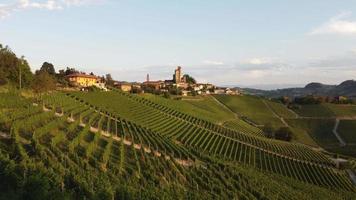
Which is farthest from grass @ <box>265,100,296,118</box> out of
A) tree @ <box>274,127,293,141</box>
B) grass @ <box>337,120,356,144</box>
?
tree @ <box>274,127,293,141</box>

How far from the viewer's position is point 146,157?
1629 inches

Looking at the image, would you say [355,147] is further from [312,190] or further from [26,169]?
[26,169]

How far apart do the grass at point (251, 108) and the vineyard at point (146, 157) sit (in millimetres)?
37854

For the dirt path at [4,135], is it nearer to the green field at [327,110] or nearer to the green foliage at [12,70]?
the green foliage at [12,70]

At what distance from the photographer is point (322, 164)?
225 ft

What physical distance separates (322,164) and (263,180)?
1023 inches

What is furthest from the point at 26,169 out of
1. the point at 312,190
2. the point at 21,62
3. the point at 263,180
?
the point at 21,62

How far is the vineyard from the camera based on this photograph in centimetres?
2961

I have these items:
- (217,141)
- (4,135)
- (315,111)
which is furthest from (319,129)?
(4,135)

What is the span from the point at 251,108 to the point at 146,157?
94.8m

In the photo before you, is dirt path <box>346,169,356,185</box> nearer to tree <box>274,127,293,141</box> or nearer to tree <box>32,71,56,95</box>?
tree <box>274,127,293,141</box>

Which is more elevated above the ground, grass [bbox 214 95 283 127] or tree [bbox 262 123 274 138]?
grass [bbox 214 95 283 127]

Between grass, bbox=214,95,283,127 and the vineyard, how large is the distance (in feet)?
124

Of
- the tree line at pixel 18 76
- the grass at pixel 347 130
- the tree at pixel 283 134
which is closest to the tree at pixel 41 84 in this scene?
the tree line at pixel 18 76
